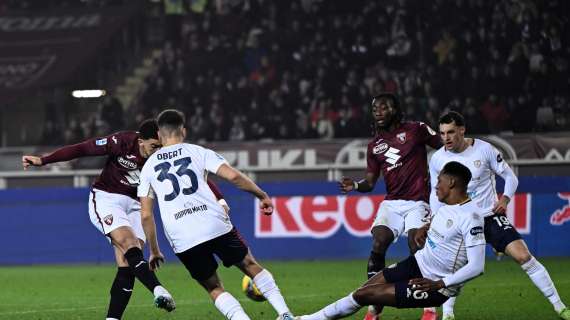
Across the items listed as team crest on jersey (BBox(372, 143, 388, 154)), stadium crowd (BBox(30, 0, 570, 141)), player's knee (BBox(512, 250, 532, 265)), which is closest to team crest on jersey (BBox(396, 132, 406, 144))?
team crest on jersey (BBox(372, 143, 388, 154))

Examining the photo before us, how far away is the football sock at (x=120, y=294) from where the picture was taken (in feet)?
30.6

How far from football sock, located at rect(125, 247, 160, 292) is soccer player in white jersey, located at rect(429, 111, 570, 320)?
8.32 feet

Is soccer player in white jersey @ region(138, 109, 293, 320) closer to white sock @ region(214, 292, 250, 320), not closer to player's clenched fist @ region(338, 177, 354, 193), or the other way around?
white sock @ region(214, 292, 250, 320)

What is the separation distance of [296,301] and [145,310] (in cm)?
160

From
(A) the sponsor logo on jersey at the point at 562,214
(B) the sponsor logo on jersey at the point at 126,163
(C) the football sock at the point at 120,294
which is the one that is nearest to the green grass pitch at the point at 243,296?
(A) the sponsor logo on jersey at the point at 562,214

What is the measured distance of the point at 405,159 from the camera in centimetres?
1023

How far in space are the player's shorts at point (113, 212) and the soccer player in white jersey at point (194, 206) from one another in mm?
1555

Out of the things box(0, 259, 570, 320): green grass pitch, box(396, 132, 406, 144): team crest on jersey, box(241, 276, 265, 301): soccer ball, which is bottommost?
box(0, 259, 570, 320): green grass pitch

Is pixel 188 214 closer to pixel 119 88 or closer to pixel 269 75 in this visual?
pixel 269 75

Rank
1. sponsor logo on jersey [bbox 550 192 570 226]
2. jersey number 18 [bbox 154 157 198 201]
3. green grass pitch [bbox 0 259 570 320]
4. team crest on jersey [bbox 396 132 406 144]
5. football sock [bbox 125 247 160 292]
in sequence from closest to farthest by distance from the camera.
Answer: jersey number 18 [bbox 154 157 198 201] → football sock [bbox 125 247 160 292] → team crest on jersey [bbox 396 132 406 144] → green grass pitch [bbox 0 259 570 320] → sponsor logo on jersey [bbox 550 192 570 226]

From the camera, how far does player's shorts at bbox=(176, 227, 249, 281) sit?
8414mm

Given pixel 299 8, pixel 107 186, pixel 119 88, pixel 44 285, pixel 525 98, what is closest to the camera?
A: pixel 107 186

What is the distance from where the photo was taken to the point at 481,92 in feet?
69.8

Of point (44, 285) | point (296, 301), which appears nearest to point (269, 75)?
point (44, 285)
